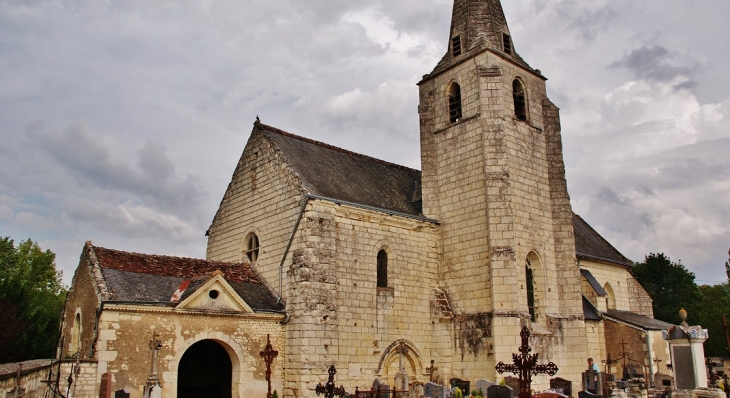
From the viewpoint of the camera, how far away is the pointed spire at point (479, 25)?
2378 cm

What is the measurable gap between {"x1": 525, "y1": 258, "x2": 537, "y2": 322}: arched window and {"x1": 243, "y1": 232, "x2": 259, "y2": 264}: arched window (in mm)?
9939

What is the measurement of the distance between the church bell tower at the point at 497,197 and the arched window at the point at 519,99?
0.13 feet

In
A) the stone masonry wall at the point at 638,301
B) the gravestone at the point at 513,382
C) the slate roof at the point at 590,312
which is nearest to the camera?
the gravestone at the point at 513,382

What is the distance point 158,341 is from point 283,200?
6.74m

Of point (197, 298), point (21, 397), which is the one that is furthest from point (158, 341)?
point (21, 397)

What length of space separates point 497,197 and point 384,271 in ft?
15.8

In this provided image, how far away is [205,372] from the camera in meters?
20.5

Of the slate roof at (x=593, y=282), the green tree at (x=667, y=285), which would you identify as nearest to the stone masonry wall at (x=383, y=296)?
the slate roof at (x=593, y=282)

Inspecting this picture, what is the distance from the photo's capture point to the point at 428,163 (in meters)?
23.7

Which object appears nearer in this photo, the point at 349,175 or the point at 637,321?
the point at 349,175

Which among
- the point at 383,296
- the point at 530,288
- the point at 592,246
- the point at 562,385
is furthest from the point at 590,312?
the point at 383,296

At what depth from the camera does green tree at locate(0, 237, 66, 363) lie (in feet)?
84.9

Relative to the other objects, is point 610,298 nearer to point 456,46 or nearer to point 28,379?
point 456,46

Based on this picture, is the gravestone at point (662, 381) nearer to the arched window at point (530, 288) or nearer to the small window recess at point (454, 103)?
the arched window at point (530, 288)
